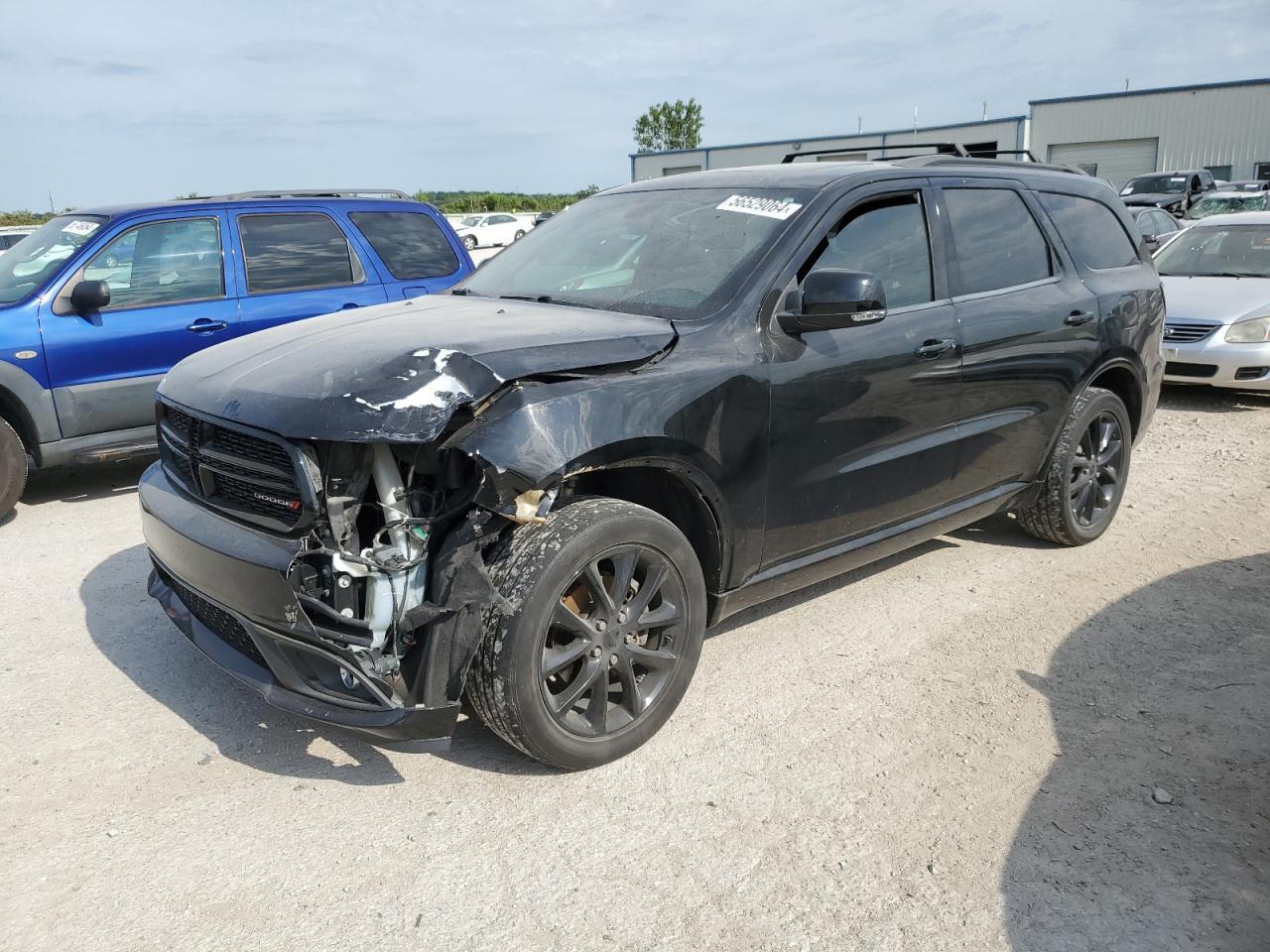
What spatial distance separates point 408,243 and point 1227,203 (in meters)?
19.4

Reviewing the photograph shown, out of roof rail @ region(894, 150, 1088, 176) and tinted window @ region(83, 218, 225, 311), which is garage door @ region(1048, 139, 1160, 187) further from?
tinted window @ region(83, 218, 225, 311)

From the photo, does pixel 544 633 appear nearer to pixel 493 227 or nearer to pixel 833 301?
pixel 833 301

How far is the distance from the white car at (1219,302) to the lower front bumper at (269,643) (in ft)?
26.7

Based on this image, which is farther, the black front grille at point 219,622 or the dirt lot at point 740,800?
the black front grille at point 219,622

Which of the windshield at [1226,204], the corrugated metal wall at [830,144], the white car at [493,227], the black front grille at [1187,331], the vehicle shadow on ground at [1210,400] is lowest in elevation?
the vehicle shadow on ground at [1210,400]

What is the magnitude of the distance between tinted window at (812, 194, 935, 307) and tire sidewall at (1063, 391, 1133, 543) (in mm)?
1324

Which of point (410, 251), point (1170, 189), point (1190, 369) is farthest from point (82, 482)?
point (1170, 189)

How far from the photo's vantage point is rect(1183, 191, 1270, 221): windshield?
19989mm

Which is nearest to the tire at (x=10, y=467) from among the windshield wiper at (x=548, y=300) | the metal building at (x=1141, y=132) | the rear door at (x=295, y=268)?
the rear door at (x=295, y=268)

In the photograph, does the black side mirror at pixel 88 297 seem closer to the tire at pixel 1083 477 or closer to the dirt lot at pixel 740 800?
the dirt lot at pixel 740 800

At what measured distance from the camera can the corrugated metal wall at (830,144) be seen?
145 ft

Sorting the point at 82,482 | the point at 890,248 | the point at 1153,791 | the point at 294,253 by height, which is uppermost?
the point at 294,253

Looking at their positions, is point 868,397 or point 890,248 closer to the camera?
point 868,397

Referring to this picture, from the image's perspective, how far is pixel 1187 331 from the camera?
8.97 m
